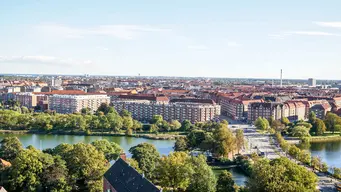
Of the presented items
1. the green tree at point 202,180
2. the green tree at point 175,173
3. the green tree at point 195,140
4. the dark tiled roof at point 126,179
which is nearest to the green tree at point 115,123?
the green tree at point 195,140

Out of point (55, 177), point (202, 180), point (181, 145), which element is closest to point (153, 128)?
point (181, 145)

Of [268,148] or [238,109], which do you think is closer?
[268,148]

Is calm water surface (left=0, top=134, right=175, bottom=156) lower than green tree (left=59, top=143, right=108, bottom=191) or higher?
lower

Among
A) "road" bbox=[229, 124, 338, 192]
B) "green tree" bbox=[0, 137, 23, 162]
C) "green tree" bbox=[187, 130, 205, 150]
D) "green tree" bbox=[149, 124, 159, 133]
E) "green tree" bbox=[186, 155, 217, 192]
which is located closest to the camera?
"green tree" bbox=[186, 155, 217, 192]

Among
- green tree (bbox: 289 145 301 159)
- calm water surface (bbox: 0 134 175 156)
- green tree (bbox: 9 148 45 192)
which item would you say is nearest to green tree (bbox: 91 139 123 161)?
green tree (bbox: 9 148 45 192)

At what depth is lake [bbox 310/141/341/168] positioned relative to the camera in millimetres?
18061

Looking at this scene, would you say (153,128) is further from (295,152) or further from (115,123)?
(295,152)

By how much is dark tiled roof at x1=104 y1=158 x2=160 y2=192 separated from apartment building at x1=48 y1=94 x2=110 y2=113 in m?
23.8

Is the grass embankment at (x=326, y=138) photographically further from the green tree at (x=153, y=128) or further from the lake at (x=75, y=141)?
the green tree at (x=153, y=128)

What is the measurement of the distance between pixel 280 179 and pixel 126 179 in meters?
3.93

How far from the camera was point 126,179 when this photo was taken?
31.4ft

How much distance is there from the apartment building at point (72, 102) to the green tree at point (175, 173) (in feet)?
75.3

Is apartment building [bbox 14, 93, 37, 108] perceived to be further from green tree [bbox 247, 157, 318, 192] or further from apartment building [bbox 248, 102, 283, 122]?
green tree [bbox 247, 157, 318, 192]

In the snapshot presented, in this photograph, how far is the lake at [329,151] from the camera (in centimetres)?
1806
